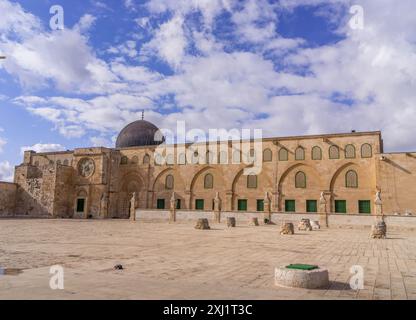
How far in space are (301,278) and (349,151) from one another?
92.1 ft

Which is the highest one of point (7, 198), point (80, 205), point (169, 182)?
point (169, 182)

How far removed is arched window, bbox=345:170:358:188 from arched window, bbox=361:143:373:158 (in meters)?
1.74

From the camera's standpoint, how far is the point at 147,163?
130ft

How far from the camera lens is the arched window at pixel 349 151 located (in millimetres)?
31047

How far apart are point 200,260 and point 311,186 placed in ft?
84.6

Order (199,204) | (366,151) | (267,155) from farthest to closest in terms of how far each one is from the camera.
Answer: (199,204) < (267,155) < (366,151)

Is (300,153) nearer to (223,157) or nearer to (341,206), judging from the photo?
(341,206)

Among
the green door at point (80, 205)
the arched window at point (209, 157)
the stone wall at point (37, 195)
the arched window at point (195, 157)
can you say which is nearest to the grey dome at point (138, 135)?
the arched window at point (195, 157)

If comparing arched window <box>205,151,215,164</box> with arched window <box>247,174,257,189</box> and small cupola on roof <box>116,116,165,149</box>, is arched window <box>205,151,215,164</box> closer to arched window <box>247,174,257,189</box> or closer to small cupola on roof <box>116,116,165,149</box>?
arched window <box>247,174,257,189</box>

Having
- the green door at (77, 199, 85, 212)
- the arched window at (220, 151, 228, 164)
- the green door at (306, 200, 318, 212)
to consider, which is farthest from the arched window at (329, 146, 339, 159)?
the green door at (77, 199, 85, 212)

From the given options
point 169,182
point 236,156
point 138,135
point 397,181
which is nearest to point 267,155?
point 236,156

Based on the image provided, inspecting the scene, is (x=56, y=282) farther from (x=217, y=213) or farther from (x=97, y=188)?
(x=97, y=188)

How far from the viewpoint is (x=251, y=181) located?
1369 inches
